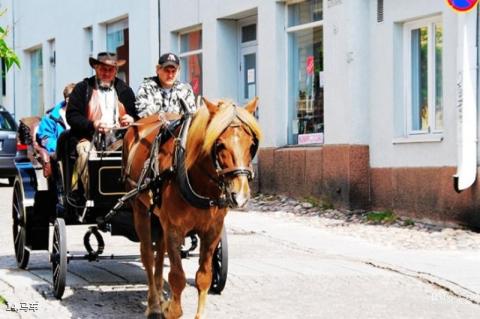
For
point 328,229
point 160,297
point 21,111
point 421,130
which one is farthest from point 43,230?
point 21,111

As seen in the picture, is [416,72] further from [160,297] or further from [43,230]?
[160,297]

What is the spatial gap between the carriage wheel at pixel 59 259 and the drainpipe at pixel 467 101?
20.7 feet

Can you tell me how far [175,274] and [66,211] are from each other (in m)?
2.54

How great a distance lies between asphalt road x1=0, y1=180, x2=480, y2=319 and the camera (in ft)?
28.8

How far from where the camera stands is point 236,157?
722 centimetres

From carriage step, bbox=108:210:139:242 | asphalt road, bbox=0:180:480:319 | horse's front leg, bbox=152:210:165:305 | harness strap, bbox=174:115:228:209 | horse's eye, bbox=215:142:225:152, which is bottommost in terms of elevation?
asphalt road, bbox=0:180:480:319

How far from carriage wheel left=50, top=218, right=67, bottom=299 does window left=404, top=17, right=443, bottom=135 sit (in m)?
7.44

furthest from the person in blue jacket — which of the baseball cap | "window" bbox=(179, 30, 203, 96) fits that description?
"window" bbox=(179, 30, 203, 96)

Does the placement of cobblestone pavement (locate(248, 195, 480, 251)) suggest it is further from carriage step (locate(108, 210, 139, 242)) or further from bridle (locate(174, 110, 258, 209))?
bridle (locate(174, 110, 258, 209))

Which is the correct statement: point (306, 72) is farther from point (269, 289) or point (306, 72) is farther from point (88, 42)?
point (88, 42)

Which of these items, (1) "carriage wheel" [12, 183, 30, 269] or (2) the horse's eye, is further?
(1) "carriage wheel" [12, 183, 30, 269]

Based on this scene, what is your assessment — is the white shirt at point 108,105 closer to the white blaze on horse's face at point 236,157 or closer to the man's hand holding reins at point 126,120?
the man's hand holding reins at point 126,120

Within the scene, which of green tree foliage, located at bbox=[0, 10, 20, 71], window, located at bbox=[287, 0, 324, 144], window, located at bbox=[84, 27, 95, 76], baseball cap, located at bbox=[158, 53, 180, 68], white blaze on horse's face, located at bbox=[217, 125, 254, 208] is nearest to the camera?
green tree foliage, located at bbox=[0, 10, 20, 71]

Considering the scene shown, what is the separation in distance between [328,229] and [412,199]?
1289mm
